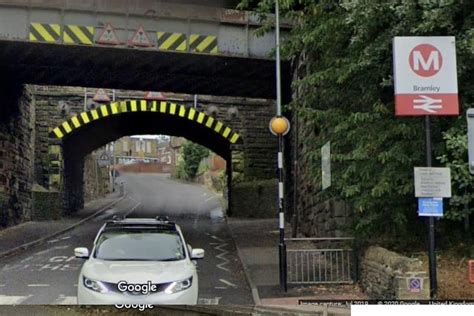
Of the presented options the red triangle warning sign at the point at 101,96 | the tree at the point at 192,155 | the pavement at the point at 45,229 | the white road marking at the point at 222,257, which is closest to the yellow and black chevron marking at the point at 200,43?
the red triangle warning sign at the point at 101,96

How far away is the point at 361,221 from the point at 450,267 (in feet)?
4.96

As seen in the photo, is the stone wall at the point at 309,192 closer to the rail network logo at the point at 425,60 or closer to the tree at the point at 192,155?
the tree at the point at 192,155

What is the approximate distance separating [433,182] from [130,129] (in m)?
6.21

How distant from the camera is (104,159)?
12578mm

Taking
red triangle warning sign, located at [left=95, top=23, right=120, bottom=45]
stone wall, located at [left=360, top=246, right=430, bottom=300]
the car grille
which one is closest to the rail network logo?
stone wall, located at [left=360, top=246, right=430, bottom=300]

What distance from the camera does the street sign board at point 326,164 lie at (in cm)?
995

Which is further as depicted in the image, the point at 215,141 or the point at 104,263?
the point at 215,141

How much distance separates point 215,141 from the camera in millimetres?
14539

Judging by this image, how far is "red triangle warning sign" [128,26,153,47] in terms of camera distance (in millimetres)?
14516

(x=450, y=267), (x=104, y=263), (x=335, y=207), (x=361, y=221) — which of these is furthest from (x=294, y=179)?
(x=104, y=263)

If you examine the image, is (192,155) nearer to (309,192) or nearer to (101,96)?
(309,192)

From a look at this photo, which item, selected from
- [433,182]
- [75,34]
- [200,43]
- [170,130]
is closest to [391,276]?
[433,182]

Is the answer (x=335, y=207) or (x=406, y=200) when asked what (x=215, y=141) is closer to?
(x=335, y=207)

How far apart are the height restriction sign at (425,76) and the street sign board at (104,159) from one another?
19.9 feet
